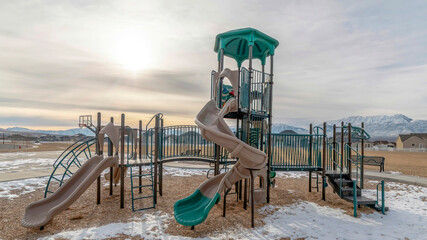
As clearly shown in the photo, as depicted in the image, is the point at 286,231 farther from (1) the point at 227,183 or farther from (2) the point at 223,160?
(2) the point at 223,160

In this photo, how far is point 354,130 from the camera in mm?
9922

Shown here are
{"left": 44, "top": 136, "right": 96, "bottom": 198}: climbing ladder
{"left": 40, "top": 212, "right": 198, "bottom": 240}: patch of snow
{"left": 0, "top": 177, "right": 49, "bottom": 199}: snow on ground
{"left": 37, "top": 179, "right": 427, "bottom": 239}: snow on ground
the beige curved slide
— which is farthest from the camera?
{"left": 0, "top": 177, "right": 49, "bottom": 199}: snow on ground

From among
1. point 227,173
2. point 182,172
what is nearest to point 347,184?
point 227,173

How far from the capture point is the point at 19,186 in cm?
1088

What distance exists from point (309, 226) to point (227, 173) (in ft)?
8.70

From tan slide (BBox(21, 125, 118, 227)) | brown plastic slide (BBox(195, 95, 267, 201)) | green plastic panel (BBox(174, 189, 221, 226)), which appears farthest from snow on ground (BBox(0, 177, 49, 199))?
brown plastic slide (BBox(195, 95, 267, 201))

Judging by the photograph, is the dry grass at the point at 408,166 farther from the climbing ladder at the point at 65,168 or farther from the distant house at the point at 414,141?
the distant house at the point at 414,141

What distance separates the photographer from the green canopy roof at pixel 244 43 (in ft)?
27.5

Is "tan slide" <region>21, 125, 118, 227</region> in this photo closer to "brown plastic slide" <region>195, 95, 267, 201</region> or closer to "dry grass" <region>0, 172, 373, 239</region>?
"dry grass" <region>0, 172, 373, 239</region>

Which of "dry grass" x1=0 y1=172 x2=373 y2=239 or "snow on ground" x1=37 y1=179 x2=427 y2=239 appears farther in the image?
"dry grass" x1=0 y1=172 x2=373 y2=239

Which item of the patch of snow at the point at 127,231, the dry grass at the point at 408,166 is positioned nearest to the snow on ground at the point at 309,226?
the patch of snow at the point at 127,231

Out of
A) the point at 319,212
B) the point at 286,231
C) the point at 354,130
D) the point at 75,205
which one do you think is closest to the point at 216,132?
the point at 286,231

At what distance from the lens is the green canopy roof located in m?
8.39

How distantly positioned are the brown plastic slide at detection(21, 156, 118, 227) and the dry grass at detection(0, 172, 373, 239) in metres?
0.26
